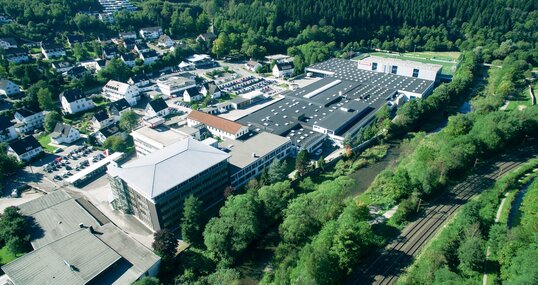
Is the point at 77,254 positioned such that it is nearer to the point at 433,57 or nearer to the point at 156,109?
the point at 156,109

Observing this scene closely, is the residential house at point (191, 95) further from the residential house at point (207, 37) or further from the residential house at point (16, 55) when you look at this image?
the residential house at point (16, 55)

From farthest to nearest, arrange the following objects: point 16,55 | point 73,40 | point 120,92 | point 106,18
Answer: point 106,18
point 73,40
point 16,55
point 120,92

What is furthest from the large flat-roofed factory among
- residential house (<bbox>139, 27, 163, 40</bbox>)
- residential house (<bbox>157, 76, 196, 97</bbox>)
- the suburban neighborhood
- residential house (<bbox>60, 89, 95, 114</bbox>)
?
residential house (<bbox>139, 27, 163, 40</bbox>)

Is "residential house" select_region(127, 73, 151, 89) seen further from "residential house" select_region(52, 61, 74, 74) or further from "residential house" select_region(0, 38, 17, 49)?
"residential house" select_region(0, 38, 17, 49)

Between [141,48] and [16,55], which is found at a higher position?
[16,55]

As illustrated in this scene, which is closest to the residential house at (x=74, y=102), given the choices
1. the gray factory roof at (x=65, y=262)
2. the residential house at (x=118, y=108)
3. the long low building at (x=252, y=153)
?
the residential house at (x=118, y=108)

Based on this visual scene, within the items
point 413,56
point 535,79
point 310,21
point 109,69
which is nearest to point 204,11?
point 310,21

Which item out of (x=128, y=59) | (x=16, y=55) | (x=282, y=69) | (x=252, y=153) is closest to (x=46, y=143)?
(x=252, y=153)
